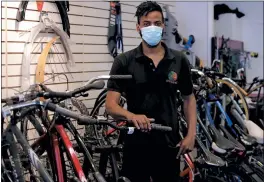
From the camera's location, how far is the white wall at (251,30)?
6566 millimetres

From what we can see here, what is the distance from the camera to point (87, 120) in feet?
6.36

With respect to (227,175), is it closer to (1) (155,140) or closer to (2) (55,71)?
(1) (155,140)

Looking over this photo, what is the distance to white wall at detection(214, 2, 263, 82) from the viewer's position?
657cm

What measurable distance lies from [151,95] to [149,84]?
0.07 m

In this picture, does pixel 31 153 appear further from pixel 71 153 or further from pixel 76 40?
pixel 76 40

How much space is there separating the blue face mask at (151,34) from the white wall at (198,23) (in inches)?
116

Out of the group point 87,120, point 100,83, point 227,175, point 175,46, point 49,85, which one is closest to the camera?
point 87,120

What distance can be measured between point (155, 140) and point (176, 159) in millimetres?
209

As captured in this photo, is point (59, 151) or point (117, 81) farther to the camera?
point (117, 81)

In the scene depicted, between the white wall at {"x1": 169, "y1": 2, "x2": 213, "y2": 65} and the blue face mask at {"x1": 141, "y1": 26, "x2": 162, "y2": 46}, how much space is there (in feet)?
9.68

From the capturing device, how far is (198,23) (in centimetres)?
522

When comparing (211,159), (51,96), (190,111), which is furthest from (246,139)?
(51,96)

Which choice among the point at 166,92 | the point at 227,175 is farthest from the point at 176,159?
the point at 227,175

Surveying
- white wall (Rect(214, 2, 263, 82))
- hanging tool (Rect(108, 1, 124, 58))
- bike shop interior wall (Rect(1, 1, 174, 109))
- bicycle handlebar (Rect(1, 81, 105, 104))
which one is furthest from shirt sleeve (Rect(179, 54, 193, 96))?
white wall (Rect(214, 2, 263, 82))
